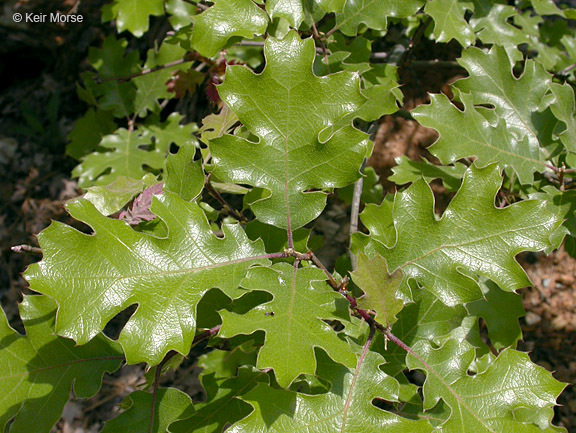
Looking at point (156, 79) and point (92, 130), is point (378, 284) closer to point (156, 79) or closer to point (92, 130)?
point (156, 79)

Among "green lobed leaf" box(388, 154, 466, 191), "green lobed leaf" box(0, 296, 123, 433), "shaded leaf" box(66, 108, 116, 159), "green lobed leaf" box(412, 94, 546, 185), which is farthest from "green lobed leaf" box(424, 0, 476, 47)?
"shaded leaf" box(66, 108, 116, 159)

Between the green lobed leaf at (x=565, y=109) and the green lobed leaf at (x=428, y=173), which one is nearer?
the green lobed leaf at (x=565, y=109)

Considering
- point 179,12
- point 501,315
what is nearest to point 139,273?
point 501,315

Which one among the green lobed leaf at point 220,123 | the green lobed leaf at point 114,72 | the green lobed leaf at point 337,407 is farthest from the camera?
the green lobed leaf at point 114,72

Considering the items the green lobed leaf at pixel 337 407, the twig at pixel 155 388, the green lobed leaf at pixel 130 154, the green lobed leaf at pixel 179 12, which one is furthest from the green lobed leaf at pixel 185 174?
the green lobed leaf at pixel 179 12

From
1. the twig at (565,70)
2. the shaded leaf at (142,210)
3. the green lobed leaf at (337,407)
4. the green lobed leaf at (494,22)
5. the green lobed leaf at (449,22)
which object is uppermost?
the green lobed leaf at (449,22)

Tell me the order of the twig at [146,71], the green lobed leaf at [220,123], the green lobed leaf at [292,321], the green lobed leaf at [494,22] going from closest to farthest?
the green lobed leaf at [292,321]
the green lobed leaf at [220,123]
the green lobed leaf at [494,22]
the twig at [146,71]

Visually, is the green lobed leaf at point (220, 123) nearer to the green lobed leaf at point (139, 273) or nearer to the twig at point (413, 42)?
the green lobed leaf at point (139, 273)
